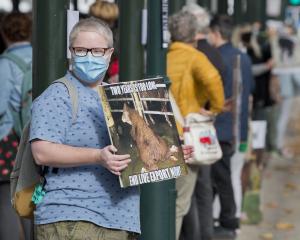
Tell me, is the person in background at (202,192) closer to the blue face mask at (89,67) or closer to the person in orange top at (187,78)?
the person in orange top at (187,78)

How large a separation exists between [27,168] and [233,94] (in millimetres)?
4819

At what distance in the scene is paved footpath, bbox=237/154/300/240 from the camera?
1073cm

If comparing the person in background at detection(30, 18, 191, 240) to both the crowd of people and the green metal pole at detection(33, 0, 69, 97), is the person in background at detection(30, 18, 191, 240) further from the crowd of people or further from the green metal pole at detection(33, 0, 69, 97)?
the green metal pole at detection(33, 0, 69, 97)

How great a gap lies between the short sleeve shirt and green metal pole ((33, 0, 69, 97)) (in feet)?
3.50

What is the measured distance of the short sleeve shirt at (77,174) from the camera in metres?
5.05

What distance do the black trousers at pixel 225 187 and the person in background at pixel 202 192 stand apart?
0.92 metres

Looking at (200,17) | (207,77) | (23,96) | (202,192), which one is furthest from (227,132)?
(23,96)

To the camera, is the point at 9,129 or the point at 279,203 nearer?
the point at 9,129

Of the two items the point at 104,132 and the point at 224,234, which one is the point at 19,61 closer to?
the point at 104,132

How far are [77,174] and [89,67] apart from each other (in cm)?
47

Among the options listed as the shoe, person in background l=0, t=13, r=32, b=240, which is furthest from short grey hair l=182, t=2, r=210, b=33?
the shoe

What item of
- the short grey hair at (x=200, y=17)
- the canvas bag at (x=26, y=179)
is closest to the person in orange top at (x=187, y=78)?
the short grey hair at (x=200, y=17)

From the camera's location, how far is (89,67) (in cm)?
514

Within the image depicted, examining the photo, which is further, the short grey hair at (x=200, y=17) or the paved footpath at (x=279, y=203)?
the paved footpath at (x=279, y=203)
